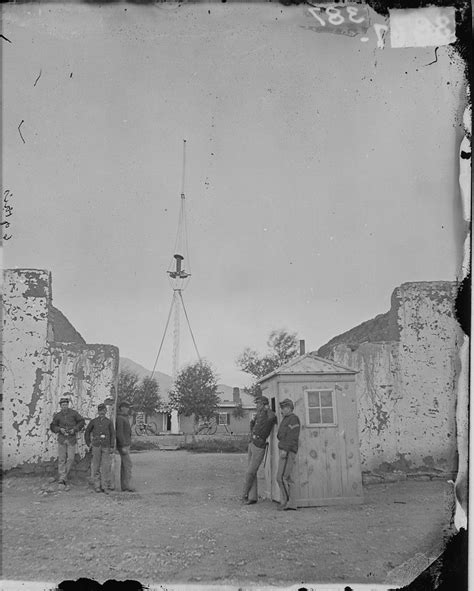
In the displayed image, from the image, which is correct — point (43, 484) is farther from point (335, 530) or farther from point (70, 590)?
point (70, 590)

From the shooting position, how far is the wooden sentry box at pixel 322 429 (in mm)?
6715

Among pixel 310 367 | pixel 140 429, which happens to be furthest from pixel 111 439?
pixel 140 429

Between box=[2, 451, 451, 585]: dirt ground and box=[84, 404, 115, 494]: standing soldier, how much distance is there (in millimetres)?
255

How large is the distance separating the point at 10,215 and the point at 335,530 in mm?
4054

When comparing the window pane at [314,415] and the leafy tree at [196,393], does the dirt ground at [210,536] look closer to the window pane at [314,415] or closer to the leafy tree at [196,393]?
the window pane at [314,415]

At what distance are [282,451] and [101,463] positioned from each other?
2.48 m

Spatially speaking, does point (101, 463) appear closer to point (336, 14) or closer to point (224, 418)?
point (336, 14)

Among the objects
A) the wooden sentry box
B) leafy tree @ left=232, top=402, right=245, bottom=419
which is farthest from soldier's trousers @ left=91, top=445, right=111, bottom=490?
leafy tree @ left=232, top=402, right=245, bottom=419

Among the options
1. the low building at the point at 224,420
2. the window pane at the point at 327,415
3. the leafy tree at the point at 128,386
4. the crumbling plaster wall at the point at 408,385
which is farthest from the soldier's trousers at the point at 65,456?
the leafy tree at the point at 128,386

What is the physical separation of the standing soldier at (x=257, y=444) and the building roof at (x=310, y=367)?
0.49 metres

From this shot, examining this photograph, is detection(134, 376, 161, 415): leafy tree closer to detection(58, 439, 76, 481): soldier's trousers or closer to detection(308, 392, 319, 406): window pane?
detection(58, 439, 76, 481): soldier's trousers

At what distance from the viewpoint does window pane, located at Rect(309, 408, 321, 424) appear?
271 inches

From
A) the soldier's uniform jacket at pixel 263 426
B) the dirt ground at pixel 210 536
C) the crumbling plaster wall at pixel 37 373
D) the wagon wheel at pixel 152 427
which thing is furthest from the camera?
the wagon wheel at pixel 152 427

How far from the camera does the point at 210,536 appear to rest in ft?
16.5
